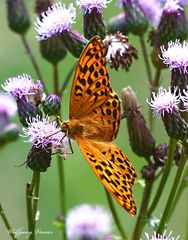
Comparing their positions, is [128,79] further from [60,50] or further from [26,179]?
[60,50]

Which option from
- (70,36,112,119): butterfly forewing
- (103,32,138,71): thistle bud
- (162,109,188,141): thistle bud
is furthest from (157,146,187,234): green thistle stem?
(103,32,138,71): thistle bud

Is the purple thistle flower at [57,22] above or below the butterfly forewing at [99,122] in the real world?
above

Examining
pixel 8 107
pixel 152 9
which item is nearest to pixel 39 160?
pixel 152 9

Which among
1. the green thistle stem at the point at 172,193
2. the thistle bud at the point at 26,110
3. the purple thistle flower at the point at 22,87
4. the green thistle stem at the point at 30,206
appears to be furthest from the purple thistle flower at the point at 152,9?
the green thistle stem at the point at 30,206

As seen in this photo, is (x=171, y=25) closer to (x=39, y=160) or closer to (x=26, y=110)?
(x=26, y=110)

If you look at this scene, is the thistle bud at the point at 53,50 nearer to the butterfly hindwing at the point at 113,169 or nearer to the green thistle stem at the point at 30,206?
the butterfly hindwing at the point at 113,169

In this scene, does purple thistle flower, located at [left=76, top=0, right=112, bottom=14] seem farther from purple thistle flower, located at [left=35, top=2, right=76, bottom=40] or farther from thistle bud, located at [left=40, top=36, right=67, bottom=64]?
thistle bud, located at [left=40, top=36, right=67, bottom=64]
